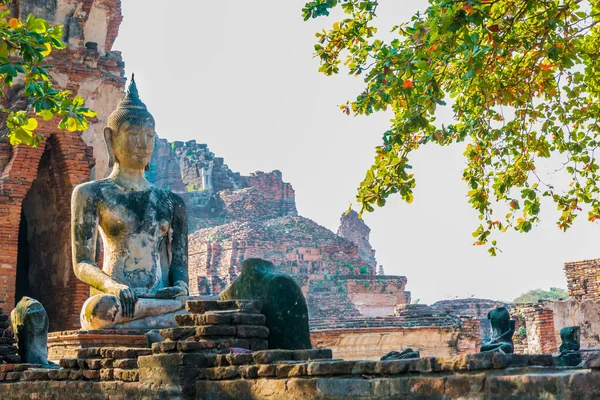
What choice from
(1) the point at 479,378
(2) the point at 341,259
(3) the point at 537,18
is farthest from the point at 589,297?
(1) the point at 479,378

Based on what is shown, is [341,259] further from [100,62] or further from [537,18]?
[537,18]

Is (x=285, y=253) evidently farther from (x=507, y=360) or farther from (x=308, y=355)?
(x=507, y=360)

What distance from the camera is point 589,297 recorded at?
1880cm

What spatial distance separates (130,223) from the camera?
23.6ft

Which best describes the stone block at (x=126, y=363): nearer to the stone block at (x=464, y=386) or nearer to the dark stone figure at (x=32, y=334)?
the dark stone figure at (x=32, y=334)

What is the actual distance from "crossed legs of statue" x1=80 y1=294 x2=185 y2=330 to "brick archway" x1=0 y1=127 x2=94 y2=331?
5298 millimetres

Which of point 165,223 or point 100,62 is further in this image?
point 100,62

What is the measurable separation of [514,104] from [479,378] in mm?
6635

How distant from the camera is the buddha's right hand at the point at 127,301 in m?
6.50

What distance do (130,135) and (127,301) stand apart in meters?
1.44

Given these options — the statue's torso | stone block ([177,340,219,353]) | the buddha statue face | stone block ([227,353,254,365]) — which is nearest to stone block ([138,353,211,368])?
stone block ([177,340,219,353])

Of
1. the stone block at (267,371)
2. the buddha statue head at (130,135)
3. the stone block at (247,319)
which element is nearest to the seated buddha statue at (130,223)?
the buddha statue head at (130,135)

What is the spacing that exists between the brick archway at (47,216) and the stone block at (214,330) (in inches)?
288

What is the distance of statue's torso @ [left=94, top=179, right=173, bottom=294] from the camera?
23.5 ft
